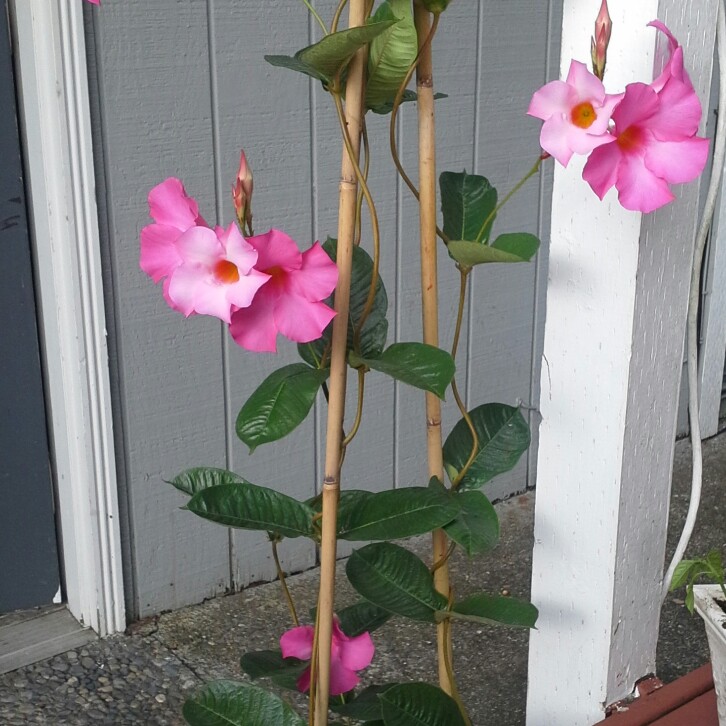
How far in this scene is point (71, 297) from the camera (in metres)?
1.80

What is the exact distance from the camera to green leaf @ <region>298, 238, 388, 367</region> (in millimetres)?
836

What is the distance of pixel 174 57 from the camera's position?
1.81 m

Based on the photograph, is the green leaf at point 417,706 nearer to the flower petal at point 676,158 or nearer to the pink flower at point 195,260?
the pink flower at point 195,260

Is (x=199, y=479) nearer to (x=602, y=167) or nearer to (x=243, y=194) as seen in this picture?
(x=243, y=194)

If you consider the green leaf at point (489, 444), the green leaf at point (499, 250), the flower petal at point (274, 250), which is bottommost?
the green leaf at point (489, 444)

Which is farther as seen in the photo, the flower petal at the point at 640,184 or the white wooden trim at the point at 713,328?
the white wooden trim at the point at 713,328

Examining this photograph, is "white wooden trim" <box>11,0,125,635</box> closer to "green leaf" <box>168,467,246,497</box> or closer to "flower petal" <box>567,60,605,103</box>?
"green leaf" <box>168,467,246,497</box>

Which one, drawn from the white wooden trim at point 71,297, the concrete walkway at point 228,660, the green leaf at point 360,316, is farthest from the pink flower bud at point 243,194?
the concrete walkway at point 228,660

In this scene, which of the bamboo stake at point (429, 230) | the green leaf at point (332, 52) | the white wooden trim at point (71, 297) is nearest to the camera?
the green leaf at point (332, 52)

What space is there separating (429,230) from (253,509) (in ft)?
0.93

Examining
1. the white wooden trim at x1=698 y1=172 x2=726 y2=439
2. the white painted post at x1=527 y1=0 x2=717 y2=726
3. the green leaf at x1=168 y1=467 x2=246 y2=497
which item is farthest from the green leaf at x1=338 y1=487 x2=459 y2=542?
the white wooden trim at x1=698 y1=172 x2=726 y2=439

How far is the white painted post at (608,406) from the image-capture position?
938 mm

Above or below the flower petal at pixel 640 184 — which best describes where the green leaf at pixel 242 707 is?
below

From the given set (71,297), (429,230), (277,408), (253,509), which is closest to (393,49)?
(429,230)
